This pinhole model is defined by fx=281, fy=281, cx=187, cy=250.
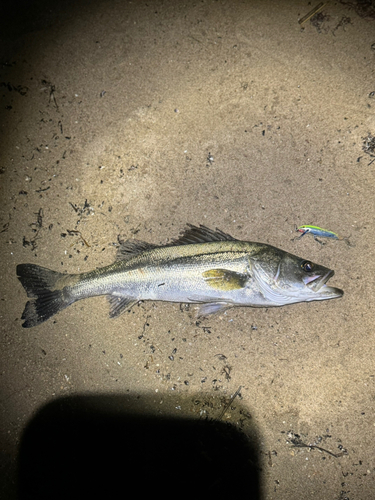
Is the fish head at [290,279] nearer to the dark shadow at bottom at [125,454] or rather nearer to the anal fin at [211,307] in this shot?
the anal fin at [211,307]

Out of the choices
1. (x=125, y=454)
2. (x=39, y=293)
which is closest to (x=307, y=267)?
(x=125, y=454)

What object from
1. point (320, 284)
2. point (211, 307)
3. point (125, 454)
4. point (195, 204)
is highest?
point (195, 204)

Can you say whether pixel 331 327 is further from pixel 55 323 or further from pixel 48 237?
pixel 48 237

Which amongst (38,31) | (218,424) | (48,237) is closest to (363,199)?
(218,424)

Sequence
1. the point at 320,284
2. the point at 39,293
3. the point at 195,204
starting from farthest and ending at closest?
1. the point at 195,204
2. the point at 39,293
3. the point at 320,284

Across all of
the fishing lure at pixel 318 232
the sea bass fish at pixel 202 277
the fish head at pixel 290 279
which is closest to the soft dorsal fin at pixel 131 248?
the sea bass fish at pixel 202 277

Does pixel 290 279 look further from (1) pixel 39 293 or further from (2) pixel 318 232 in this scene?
(1) pixel 39 293

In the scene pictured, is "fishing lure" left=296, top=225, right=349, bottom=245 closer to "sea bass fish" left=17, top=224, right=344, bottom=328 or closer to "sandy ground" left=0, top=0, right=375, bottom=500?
"sandy ground" left=0, top=0, right=375, bottom=500
